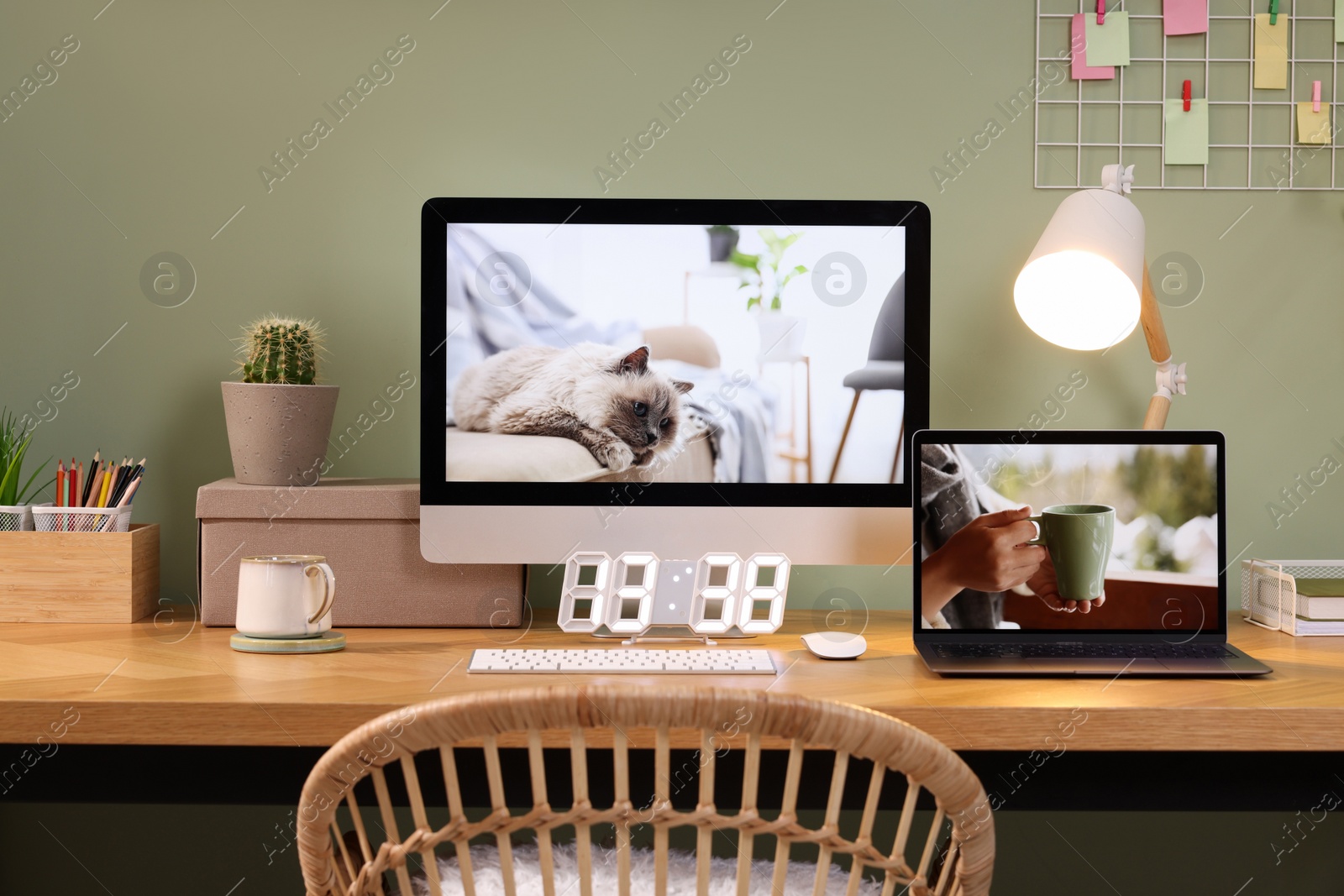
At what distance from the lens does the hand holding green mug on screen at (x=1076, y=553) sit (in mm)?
1117

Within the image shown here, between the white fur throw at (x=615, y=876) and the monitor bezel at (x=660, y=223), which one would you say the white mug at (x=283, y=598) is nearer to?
the monitor bezel at (x=660, y=223)

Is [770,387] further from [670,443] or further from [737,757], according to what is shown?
[737,757]

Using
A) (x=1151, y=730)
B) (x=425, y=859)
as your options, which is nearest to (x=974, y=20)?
(x=1151, y=730)

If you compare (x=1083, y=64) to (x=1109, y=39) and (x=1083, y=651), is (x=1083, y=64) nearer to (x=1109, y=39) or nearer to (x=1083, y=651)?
(x=1109, y=39)

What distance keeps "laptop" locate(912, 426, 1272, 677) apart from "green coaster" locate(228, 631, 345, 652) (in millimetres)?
676

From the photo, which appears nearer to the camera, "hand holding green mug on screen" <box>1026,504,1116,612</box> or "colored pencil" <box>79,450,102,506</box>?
"hand holding green mug on screen" <box>1026,504,1116,612</box>

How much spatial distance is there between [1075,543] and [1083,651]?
121 millimetres

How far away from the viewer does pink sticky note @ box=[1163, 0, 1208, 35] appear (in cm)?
145

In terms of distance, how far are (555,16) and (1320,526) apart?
140cm

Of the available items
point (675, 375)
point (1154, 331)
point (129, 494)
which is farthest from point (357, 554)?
point (1154, 331)

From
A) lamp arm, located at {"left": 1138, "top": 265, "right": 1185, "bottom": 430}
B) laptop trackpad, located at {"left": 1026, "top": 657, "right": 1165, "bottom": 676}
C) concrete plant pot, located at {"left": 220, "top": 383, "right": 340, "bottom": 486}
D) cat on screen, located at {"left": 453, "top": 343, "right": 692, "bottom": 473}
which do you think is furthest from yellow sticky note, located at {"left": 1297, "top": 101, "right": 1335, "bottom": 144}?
concrete plant pot, located at {"left": 220, "top": 383, "right": 340, "bottom": 486}

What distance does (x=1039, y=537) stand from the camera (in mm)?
1120

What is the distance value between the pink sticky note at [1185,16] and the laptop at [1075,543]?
0.70 metres

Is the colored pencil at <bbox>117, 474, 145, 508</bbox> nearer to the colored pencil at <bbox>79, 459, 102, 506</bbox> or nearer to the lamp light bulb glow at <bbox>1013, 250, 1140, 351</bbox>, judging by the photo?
the colored pencil at <bbox>79, 459, 102, 506</bbox>
